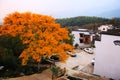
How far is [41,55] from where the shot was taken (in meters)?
20.3

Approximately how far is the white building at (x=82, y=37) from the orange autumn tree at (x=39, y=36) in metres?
23.6

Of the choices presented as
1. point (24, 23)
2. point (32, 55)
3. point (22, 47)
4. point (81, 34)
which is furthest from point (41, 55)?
point (81, 34)

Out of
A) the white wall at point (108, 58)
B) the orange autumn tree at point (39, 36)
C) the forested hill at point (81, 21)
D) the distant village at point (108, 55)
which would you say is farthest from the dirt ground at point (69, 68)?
the forested hill at point (81, 21)

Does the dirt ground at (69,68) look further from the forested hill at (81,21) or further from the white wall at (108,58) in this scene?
the forested hill at (81,21)

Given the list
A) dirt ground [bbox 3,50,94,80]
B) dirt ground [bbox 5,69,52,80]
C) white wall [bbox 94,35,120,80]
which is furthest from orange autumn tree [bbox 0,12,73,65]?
white wall [bbox 94,35,120,80]

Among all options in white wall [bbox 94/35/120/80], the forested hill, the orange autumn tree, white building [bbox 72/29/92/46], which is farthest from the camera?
the forested hill

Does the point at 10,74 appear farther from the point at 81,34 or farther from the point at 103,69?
the point at 81,34

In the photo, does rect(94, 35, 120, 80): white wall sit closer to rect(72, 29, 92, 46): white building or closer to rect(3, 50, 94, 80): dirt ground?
rect(3, 50, 94, 80): dirt ground

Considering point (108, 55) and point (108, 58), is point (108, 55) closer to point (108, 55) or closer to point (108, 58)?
point (108, 55)

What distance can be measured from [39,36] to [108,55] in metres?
7.69

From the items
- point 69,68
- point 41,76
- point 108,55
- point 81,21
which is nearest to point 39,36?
point 41,76

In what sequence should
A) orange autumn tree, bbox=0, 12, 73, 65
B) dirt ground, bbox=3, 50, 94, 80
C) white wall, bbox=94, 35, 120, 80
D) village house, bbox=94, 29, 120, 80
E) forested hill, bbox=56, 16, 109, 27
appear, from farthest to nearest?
forested hill, bbox=56, 16, 109, 27 → white wall, bbox=94, 35, 120, 80 → village house, bbox=94, 29, 120, 80 → orange autumn tree, bbox=0, 12, 73, 65 → dirt ground, bbox=3, 50, 94, 80

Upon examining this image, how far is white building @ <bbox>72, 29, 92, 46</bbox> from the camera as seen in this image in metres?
45.6

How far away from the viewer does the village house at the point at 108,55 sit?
21516 mm
